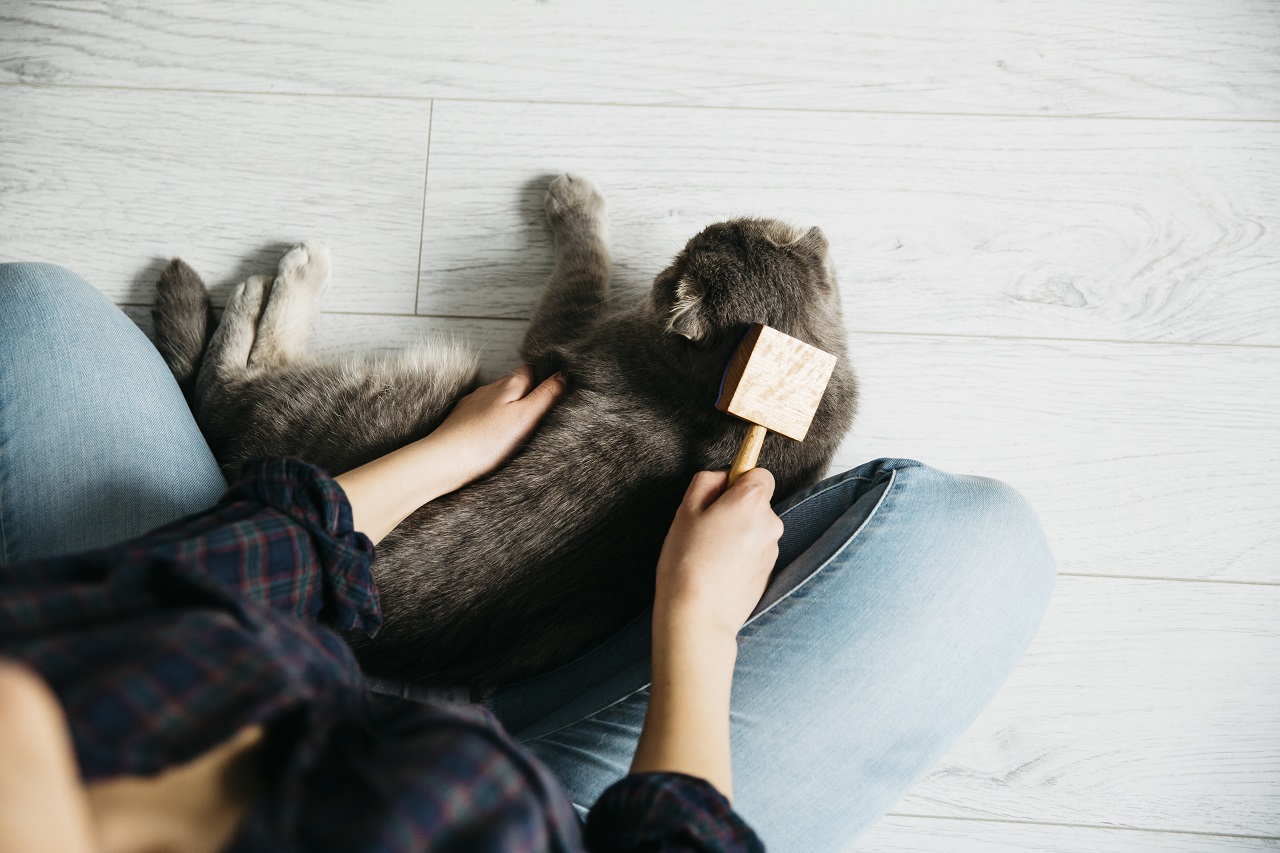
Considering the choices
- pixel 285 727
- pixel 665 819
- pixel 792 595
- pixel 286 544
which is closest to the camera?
pixel 285 727

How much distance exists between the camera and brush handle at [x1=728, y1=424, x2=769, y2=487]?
1104 millimetres

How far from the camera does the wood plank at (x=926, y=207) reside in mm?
1430

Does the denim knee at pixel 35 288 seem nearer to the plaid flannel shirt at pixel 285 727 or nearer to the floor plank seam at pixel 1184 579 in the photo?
the plaid flannel shirt at pixel 285 727

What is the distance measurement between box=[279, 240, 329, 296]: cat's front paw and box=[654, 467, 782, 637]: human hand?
2.74ft

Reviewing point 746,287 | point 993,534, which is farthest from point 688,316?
point 993,534

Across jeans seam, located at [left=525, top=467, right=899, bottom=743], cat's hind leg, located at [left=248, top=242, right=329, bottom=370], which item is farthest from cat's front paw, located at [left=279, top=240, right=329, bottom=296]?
jeans seam, located at [left=525, top=467, right=899, bottom=743]

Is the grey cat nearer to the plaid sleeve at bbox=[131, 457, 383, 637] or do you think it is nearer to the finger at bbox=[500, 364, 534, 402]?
the finger at bbox=[500, 364, 534, 402]

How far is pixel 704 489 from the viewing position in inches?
43.0

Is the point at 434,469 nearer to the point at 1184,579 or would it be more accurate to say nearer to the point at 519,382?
the point at 519,382

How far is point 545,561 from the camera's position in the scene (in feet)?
3.69

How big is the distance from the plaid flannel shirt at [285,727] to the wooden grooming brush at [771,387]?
55 centimetres

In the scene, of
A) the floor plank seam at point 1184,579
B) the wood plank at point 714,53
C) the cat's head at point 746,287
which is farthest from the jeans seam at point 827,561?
the wood plank at point 714,53

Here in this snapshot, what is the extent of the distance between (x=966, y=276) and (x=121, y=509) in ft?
4.66

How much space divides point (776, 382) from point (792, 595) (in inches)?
12.1
